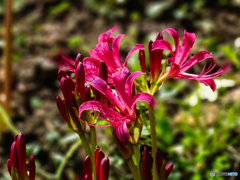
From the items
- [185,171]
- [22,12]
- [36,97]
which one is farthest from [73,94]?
[22,12]

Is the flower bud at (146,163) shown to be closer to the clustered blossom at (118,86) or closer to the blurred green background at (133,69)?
the clustered blossom at (118,86)

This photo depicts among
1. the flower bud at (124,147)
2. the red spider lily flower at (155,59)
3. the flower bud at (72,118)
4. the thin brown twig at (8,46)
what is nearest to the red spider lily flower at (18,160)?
the flower bud at (72,118)

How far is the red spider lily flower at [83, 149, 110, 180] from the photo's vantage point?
82cm

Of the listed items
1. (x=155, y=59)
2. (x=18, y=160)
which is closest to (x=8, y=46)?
(x=18, y=160)

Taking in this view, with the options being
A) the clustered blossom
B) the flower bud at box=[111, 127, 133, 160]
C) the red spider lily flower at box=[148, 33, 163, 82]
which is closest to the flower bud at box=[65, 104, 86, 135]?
the clustered blossom

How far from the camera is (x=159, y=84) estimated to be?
87 centimetres

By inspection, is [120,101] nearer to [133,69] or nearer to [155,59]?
[155,59]

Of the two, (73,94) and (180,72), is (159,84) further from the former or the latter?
(73,94)

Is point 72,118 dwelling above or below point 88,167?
above

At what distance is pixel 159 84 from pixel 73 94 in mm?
240

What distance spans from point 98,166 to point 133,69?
137 cm

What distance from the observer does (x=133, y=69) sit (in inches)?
85.6


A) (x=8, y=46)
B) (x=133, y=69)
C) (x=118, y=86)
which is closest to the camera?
(x=118, y=86)

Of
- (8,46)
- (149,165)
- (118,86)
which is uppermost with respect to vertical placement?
(8,46)
